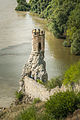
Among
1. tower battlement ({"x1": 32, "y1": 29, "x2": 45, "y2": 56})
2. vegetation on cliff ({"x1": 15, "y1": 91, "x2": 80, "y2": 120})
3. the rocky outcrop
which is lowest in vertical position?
vegetation on cliff ({"x1": 15, "y1": 91, "x2": 80, "y2": 120})

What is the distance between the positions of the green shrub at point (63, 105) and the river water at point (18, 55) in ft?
26.7

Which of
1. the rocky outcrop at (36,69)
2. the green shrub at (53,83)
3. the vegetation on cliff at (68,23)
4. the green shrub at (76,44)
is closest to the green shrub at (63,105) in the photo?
the green shrub at (53,83)

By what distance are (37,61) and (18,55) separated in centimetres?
1633

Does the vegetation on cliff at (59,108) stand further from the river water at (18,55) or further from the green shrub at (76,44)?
the green shrub at (76,44)

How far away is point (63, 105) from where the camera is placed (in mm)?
14539

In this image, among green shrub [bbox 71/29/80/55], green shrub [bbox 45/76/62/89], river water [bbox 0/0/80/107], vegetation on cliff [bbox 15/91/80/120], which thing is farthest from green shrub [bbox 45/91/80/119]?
green shrub [bbox 71/29/80/55]

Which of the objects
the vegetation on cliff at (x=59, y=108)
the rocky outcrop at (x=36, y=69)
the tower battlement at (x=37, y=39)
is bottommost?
the vegetation on cliff at (x=59, y=108)

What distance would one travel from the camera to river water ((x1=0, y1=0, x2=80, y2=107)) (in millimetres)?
26842

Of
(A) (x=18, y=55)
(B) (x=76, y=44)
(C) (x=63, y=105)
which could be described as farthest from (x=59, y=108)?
(A) (x=18, y=55)

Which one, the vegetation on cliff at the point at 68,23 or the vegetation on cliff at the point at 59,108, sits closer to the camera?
the vegetation on cliff at the point at 59,108

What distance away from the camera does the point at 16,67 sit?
31.8 metres

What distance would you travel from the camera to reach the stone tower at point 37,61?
2073 centimetres

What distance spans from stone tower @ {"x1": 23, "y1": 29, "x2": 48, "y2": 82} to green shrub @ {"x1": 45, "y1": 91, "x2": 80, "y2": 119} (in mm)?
5717

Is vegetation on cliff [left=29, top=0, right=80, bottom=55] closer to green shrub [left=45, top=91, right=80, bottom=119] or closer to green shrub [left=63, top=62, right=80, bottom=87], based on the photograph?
green shrub [left=63, top=62, right=80, bottom=87]
